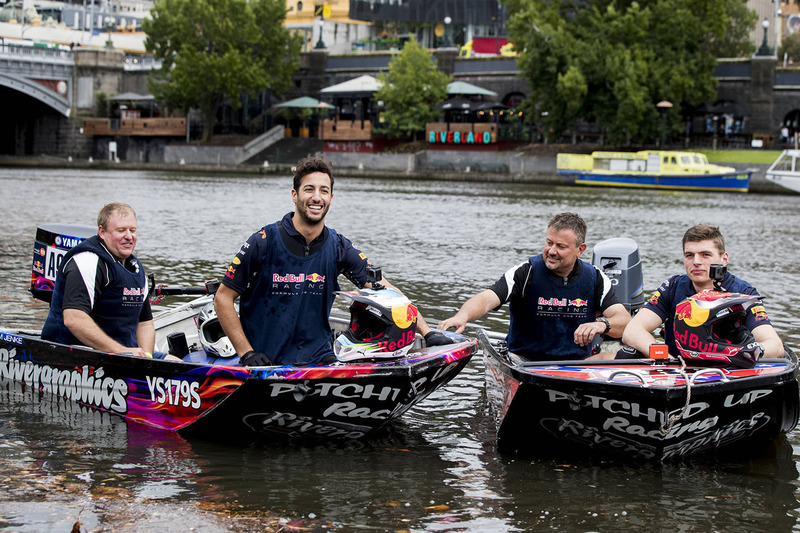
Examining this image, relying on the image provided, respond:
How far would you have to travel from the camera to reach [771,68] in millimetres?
63312

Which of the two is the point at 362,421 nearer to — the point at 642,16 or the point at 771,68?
the point at 642,16

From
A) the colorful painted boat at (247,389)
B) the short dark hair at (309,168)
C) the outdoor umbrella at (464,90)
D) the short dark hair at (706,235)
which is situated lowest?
the colorful painted boat at (247,389)

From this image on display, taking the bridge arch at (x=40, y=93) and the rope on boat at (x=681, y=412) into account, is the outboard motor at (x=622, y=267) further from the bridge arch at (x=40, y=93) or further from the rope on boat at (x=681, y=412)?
the bridge arch at (x=40, y=93)

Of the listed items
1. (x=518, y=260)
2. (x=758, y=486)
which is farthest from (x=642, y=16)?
(x=758, y=486)

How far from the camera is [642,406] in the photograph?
7559mm

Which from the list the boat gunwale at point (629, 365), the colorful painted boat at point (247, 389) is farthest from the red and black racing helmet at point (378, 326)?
the boat gunwale at point (629, 365)

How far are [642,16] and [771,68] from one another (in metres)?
10.4

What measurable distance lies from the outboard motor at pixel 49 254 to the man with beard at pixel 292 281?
314 cm

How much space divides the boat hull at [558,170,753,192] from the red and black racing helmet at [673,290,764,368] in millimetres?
45120

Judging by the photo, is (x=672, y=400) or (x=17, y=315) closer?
(x=672, y=400)

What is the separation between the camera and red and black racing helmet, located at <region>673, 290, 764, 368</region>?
773 centimetres

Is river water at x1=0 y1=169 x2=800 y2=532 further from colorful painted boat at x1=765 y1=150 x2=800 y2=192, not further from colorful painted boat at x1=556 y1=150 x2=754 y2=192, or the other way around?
colorful painted boat at x1=556 y1=150 x2=754 y2=192

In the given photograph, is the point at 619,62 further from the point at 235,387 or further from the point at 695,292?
the point at 235,387

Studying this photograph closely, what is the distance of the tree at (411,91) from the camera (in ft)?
223
